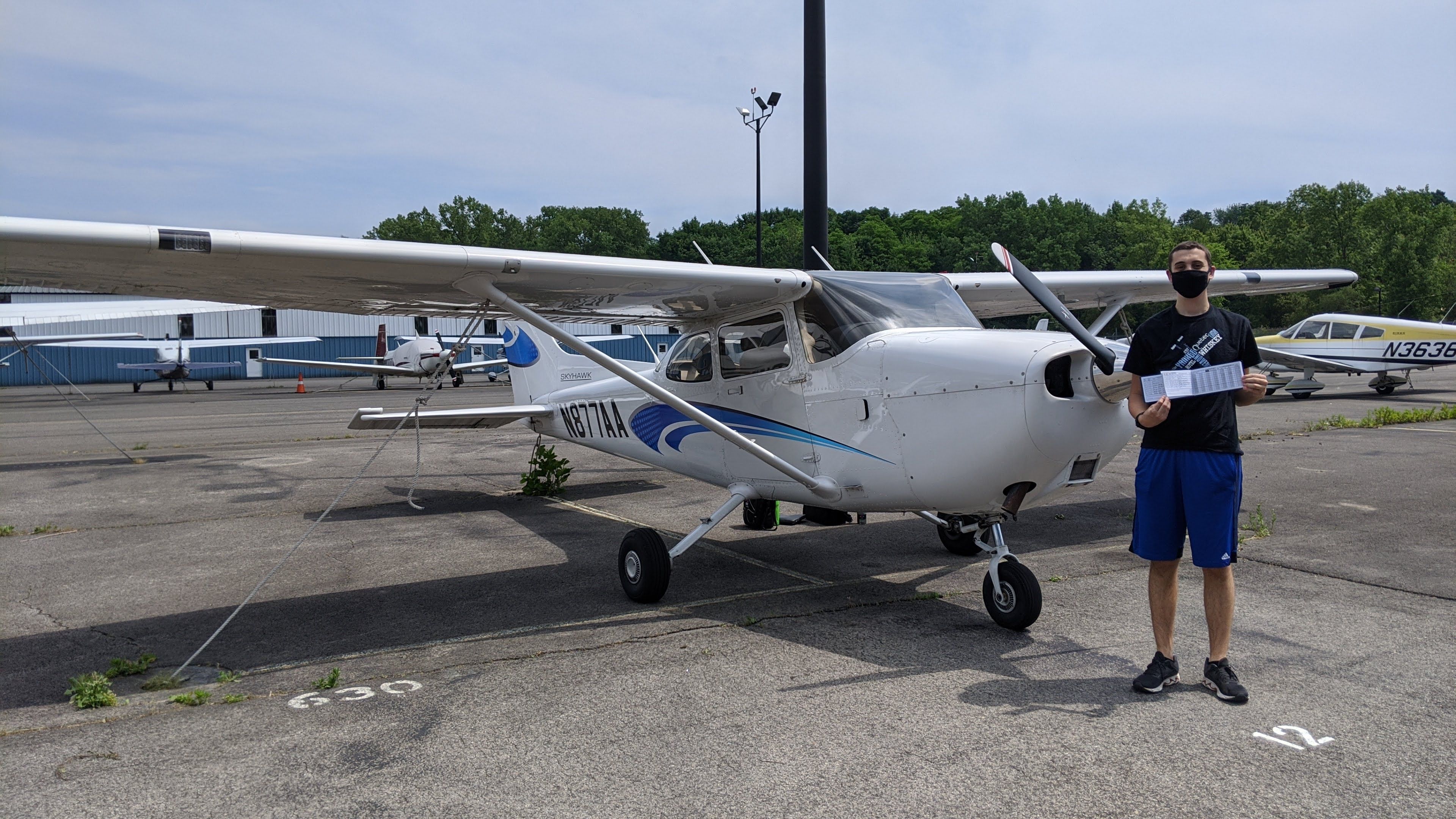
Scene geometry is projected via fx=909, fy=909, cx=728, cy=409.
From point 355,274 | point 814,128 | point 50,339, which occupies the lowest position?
point 355,274

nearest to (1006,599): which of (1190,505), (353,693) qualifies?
(1190,505)

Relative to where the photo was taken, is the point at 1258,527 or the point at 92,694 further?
the point at 1258,527

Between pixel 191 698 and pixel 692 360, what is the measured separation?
406 centimetres

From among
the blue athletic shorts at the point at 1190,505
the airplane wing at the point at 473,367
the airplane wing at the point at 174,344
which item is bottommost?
the blue athletic shorts at the point at 1190,505

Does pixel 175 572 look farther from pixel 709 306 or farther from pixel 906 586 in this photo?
pixel 906 586

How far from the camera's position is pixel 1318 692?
13.4ft

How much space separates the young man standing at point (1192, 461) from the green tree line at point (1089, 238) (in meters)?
37.7

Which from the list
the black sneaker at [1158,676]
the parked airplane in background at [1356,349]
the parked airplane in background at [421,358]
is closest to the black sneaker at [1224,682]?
the black sneaker at [1158,676]

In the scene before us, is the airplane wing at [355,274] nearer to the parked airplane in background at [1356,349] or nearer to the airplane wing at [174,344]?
the parked airplane in background at [1356,349]

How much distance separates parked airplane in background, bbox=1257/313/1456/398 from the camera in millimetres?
22891

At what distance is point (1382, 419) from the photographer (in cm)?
1686

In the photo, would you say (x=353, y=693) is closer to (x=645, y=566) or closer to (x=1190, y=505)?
(x=645, y=566)

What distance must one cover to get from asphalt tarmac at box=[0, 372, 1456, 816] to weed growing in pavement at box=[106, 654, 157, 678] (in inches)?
3.0

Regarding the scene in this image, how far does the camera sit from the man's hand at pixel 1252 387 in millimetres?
3828
